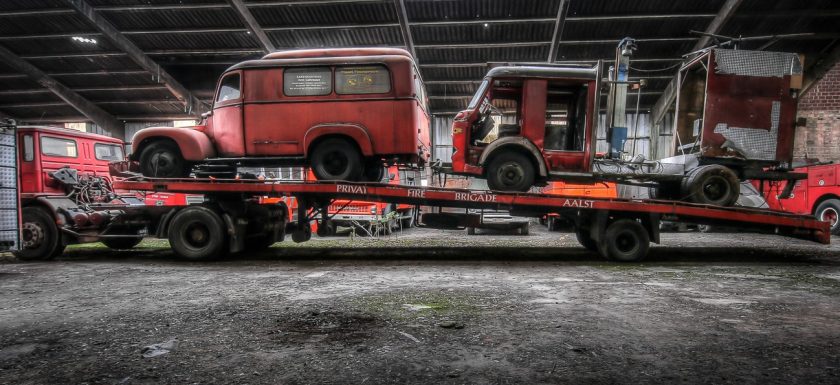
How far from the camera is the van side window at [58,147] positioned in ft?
23.3

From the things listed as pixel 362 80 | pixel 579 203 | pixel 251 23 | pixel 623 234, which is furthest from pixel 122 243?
pixel 623 234

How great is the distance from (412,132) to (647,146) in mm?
14803

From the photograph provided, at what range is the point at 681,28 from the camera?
41.1 ft

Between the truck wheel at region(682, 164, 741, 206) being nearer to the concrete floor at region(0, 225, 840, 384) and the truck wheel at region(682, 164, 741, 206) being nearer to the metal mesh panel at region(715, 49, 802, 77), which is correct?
the concrete floor at region(0, 225, 840, 384)

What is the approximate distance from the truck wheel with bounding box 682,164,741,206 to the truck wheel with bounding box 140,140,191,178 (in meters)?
7.94

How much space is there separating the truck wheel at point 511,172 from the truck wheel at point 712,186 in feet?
7.95

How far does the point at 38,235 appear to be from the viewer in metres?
6.75

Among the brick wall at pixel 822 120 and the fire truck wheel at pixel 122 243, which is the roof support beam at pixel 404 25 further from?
the brick wall at pixel 822 120

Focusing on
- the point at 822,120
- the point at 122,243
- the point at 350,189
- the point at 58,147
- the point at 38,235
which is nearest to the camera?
the point at 350,189

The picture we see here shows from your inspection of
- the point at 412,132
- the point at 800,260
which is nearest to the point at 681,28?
the point at 800,260

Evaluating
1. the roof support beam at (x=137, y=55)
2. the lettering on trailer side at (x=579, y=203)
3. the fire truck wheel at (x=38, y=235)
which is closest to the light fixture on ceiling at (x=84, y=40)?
the roof support beam at (x=137, y=55)

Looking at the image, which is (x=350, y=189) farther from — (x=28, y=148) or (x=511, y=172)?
(x=28, y=148)

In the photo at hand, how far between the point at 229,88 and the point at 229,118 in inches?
19.6

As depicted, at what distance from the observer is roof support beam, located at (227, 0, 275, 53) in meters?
12.1
